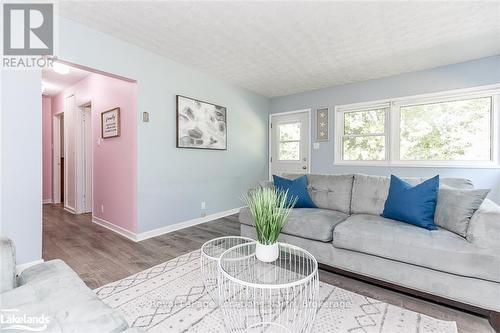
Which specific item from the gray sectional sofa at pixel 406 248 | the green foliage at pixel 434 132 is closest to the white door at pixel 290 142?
the green foliage at pixel 434 132

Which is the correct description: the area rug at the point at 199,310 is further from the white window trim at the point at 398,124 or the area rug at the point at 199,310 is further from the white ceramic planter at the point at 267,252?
the white window trim at the point at 398,124

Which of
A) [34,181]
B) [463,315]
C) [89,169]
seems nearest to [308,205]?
[463,315]

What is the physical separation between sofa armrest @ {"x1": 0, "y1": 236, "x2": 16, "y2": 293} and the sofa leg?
253 centimetres

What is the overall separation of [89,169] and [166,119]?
2.34 meters

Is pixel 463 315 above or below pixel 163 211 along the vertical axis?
below

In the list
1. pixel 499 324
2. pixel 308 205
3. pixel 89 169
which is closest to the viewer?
pixel 499 324

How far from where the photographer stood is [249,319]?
1.48 metres

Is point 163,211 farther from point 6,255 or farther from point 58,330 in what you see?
point 58,330

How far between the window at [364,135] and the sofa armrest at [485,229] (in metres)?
2.65

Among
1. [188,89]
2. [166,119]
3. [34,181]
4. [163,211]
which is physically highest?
[188,89]

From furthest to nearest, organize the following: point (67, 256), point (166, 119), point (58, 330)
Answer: point (166, 119) < point (67, 256) < point (58, 330)

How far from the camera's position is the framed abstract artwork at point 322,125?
14.9ft

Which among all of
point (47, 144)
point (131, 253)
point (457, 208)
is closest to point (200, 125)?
point (131, 253)

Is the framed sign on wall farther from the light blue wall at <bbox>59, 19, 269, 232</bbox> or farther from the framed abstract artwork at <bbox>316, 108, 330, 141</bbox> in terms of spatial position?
the framed abstract artwork at <bbox>316, 108, 330, 141</bbox>
